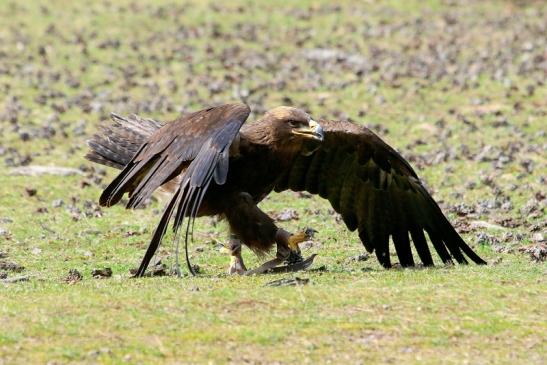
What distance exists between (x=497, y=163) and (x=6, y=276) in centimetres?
865

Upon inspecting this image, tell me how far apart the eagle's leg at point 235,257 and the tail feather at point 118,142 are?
1569 mm

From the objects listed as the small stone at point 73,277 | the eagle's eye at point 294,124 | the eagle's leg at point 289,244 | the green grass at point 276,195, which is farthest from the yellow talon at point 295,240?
the small stone at point 73,277

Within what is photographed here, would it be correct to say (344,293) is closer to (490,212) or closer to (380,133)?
(490,212)

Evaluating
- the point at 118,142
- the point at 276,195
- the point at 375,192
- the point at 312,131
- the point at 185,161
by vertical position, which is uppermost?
the point at 312,131

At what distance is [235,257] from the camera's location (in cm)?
1123

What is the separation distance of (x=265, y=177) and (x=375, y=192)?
1.58 m

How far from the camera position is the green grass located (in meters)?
8.35

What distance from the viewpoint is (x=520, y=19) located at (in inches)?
1147

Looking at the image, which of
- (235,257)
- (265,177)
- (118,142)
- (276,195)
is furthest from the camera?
(276,195)

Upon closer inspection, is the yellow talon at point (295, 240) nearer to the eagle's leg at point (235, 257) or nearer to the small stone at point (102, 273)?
the eagle's leg at point (235, 257)

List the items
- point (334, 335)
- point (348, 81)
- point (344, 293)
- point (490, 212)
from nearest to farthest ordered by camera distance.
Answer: point (334, 335) < point (344, 293) < point (490, 212) < point (348, 81)

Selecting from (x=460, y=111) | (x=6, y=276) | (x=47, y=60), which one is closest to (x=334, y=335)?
(x=6, y=276)

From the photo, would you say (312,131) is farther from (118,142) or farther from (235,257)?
(118,142)

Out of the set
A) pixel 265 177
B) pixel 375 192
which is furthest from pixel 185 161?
pixel 375 192
